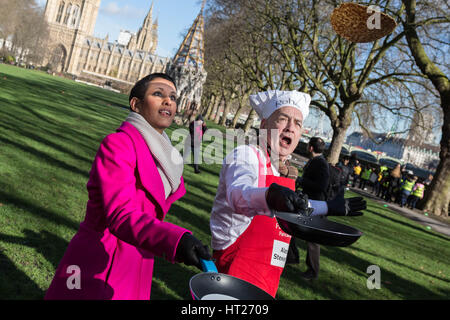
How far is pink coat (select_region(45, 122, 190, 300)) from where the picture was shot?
5.68 ft

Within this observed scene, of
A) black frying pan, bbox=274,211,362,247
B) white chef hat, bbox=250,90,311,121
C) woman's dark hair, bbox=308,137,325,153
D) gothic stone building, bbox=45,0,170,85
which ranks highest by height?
gothic stone building, bbox=45,0,170,85

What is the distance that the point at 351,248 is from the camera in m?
8.34

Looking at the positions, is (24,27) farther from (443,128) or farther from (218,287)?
(218,287)

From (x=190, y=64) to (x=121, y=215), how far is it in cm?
2982

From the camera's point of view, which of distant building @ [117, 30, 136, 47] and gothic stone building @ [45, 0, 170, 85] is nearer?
gothic stone building @ [45, 0, 170, 85]

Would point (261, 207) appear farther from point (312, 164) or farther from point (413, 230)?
point (413, 230)

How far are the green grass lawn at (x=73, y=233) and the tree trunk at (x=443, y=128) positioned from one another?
6.12m

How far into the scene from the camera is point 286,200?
1562mm

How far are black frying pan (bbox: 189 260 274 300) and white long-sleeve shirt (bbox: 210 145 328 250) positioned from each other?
395mm

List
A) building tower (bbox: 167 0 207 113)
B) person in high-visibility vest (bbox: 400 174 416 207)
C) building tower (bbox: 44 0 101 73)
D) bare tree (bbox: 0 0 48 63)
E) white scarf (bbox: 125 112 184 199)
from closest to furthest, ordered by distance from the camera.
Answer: white scarf (bbox: 125 112 184 199), person in high-visibility vest (bbox: 400 174 416 207), building tower (bbox: 167 0 207 113), bare tree (bbox: 0 0 48 63), building tower (bbox: 44 0 101 73)

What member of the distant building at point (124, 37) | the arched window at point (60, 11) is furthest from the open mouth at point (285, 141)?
the distant building at point (124, 37)

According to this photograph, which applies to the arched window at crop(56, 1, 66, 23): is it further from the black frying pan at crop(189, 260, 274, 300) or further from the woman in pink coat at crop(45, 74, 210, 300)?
the black frying pan at crop(189, 260, 274, 300)

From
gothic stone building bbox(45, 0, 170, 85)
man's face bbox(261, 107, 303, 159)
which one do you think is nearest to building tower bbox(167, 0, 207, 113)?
man's face bbox(261, 107, 303, 159)

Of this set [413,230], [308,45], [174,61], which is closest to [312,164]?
[413,230]
